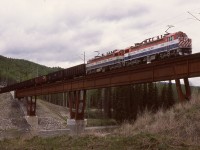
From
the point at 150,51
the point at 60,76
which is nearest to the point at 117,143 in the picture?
the point at 150,51

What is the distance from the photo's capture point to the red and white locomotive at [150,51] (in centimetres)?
2628

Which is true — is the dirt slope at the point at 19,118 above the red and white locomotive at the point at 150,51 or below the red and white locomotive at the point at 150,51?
below

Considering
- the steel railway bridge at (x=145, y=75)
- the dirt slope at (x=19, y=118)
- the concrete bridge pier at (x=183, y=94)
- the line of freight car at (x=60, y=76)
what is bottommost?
the dirt slope at (x=19, y=118)

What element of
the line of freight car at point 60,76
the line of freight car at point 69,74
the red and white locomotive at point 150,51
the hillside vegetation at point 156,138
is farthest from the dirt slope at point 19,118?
the hillside vegetation at point 156,138

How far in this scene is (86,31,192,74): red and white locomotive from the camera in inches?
1035

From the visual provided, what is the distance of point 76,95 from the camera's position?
4200 cm

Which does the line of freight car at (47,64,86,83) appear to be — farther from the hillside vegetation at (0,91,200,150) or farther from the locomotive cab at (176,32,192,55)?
the hillside vegetation at (0,91,200,150)

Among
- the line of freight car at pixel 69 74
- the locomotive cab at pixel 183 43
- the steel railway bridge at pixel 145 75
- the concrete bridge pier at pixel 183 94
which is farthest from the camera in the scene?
the line of freight car at pixel 69 74

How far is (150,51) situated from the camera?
29.1 metres

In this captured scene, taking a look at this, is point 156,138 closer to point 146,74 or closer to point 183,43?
point 146,74

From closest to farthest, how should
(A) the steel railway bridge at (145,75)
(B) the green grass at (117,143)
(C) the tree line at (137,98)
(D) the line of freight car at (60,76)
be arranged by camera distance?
1. (B) the green grass at (117,143)
2. (A) the steel railway bridge at (145,75)
3. (D) the line of freight car at (60,76)
4. (C) the tree line at (137,98)

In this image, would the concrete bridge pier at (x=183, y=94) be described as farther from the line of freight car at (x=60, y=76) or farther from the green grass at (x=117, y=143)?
the line of freight car at (x=60, y=76)

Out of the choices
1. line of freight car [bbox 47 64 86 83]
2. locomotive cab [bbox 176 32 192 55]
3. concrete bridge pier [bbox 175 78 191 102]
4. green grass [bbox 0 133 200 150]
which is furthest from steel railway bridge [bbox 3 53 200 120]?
green grass [bbox 0 133 200 150]

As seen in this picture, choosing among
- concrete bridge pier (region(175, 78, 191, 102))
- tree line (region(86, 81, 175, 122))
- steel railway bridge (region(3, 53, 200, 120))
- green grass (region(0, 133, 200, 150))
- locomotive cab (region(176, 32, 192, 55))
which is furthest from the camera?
tree line (region(86, 81, 175, 122))
